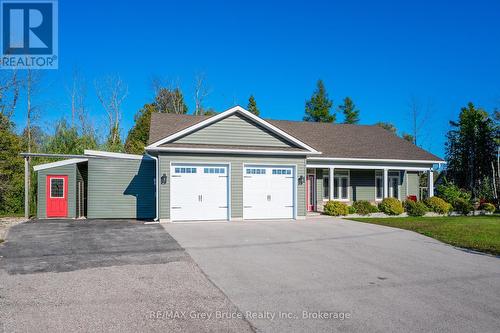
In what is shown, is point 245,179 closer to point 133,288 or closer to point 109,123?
point 133,288

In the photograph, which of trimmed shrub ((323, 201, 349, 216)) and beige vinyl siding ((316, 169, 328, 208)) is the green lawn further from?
beige vinyl siding ((316, 169, 328, 208))

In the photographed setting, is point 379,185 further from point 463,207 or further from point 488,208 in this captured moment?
point 488,208

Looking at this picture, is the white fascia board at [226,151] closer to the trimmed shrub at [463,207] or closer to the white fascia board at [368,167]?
the white fascia board at [368,167]

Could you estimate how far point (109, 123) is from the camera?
133 ft

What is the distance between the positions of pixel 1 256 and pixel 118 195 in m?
9.35

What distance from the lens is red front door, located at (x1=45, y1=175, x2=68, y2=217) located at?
17562 mm

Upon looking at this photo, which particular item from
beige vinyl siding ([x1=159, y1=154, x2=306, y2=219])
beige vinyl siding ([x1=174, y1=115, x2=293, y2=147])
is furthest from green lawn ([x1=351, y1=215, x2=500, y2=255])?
beige vinyl siding ([x1=174, y1=115, x2=293, y2=147])

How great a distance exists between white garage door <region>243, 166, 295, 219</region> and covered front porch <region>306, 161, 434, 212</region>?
10.5 feet

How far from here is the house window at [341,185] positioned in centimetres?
2173

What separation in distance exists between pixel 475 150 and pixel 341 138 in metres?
13.8

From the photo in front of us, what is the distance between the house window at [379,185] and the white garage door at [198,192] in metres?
10.6

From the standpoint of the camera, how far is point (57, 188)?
1772 cm

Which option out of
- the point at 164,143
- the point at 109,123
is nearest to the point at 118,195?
the point at 164,143

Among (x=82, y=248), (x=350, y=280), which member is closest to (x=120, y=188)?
(x=82, y=248)
